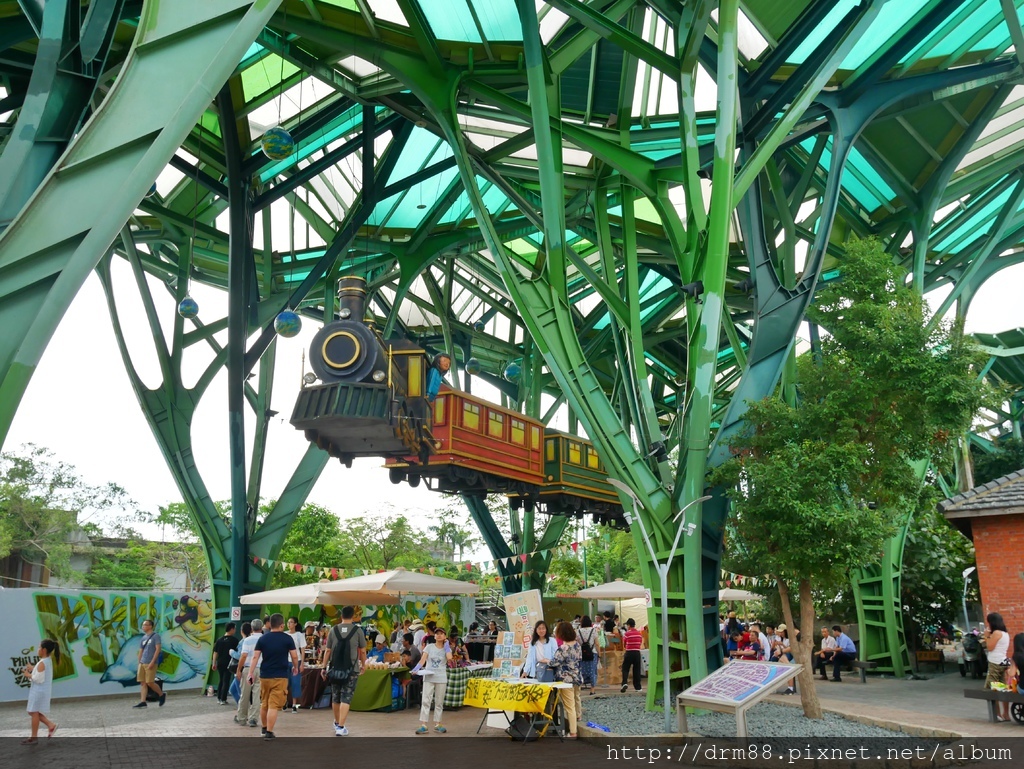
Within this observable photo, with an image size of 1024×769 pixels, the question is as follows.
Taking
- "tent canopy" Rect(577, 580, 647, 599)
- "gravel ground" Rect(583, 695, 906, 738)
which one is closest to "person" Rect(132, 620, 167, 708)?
"gravel ground" Rect(583, 695, 906, 738)

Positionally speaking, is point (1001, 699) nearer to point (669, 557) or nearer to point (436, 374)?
point (669, 557)

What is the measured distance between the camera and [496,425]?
872 inches

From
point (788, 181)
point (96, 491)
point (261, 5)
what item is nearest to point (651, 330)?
point (788, 181)

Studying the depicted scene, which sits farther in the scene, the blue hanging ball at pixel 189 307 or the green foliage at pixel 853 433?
the blue hanging ball at pixel 189 307

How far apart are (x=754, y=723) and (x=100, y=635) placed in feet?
50.7

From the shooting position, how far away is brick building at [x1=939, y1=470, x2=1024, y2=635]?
1605cm

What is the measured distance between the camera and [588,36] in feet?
54.2

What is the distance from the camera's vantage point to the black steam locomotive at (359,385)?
1535cm

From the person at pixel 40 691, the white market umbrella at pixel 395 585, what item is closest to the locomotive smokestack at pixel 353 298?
the white market umbrella at pixel 395 585

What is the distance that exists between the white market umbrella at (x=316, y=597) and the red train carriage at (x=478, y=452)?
3.15 metres

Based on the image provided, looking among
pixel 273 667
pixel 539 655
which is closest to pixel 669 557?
pixel 539 655

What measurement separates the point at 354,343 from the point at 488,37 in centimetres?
735

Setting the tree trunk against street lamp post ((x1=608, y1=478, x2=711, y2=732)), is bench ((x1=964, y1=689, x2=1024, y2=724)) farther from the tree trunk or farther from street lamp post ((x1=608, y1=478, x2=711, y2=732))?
street lamp post ((x1=608, y1=478, x2=711, y2=732))

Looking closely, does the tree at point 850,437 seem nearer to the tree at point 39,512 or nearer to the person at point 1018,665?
the person at point 1018,665
